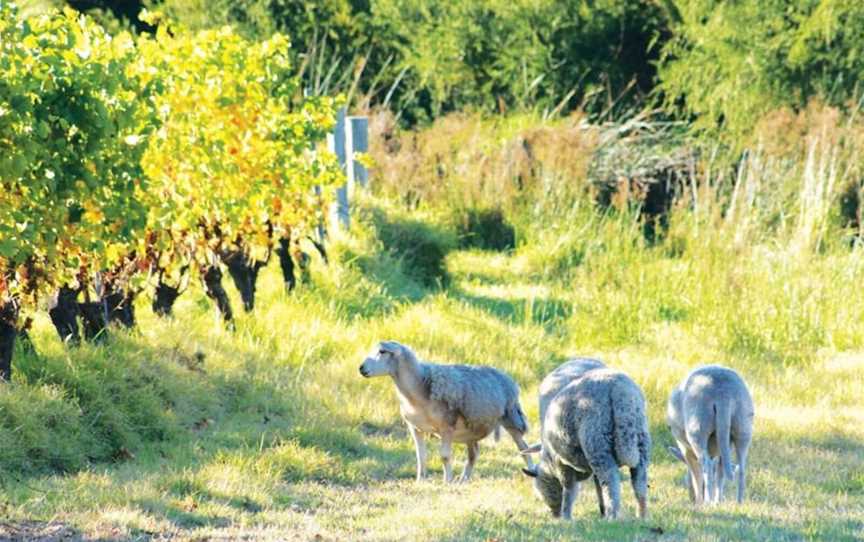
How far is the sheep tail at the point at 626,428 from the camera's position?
8.10m

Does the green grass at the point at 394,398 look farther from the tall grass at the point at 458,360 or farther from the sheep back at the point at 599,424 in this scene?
the sheep back at the point at 599,424

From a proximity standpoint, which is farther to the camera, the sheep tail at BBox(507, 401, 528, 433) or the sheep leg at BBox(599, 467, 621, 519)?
the sheep tail at BBox(507, 401, 528, 433)

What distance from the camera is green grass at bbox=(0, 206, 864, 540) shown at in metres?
8.48

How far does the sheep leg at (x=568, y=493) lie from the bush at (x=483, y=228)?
40.3ft

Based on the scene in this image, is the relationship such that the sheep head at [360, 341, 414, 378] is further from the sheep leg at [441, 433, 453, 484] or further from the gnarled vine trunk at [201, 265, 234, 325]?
the gnarled vine trunk at [201, 265, 234, 325]

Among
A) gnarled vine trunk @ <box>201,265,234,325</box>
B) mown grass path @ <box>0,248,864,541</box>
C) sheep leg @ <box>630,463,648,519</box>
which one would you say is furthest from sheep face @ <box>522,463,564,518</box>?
gnarled vine trunk @ <box>201,265,234,325</box>

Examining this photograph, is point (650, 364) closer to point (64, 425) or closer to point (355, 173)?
point (64, 425)

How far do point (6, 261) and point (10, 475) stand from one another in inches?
61.0

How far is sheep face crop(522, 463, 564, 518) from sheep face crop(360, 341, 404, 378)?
82.8 inches

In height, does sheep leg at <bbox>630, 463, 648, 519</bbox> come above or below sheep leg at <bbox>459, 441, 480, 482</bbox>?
above

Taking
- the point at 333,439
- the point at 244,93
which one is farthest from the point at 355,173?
the point at 333,439

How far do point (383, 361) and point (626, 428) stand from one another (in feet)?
9.20

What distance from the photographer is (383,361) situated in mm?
10555

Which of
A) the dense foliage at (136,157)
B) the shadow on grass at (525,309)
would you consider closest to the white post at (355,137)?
the shadow on grass at (525,309)
